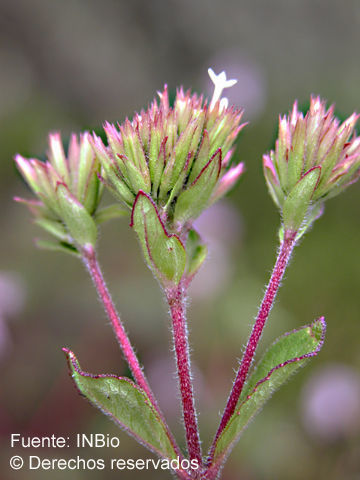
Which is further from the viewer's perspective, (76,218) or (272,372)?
(76,218)

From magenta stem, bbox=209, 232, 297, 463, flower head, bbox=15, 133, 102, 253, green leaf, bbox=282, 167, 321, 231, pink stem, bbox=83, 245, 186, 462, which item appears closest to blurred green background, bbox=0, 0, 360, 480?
pink stem, bbox=83, 245, 186, 462

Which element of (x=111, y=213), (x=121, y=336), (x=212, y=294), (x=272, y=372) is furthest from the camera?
(x=212, y=294)

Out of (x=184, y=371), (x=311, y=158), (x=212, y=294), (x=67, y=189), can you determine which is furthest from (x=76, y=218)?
(x=212, y=294)

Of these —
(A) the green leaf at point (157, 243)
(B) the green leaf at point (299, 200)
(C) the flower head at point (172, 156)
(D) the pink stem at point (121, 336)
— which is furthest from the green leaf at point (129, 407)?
(B) the green leaf at point (299, 200)

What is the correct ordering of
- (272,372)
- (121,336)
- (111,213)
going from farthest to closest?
(111,213) → (121,336) → (272,372)

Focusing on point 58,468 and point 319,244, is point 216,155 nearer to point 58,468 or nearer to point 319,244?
point 58,468

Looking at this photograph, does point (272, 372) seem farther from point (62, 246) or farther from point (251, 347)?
point (62, 246)

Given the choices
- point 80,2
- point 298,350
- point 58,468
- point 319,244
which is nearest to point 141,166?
point 298,350
